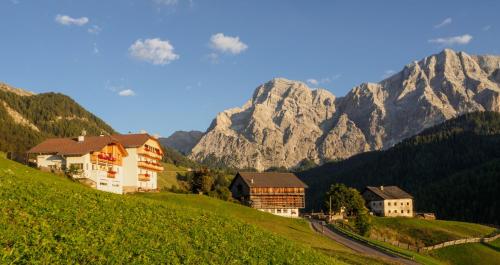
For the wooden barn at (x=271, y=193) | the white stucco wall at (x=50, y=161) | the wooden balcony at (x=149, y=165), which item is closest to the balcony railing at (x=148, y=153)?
the wooden balcony at (x=149, y=165)

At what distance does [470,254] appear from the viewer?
10069cm

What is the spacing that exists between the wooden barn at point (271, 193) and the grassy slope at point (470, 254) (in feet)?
157

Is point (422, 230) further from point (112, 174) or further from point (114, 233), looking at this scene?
point (114, 233)

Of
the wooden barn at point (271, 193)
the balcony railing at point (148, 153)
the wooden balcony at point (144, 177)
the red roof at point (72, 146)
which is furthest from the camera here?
the wooden barn at point (271, 193)

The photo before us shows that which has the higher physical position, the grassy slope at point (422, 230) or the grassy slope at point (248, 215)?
the grassy slope at point (248, 215)

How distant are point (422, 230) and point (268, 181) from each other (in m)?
44.2

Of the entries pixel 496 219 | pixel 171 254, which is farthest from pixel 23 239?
pixel 496 219

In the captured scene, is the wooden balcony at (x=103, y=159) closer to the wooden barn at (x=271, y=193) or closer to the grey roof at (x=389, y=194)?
the wooden barn at (x=271, y=193)

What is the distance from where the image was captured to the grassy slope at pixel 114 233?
23.0 metres

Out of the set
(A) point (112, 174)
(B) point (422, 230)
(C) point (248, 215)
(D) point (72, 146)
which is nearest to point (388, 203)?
(B) point (422, 230)

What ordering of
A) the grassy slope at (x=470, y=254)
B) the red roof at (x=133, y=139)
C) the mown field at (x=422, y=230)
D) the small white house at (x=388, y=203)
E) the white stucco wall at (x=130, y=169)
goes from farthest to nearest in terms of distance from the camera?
the small white house at (x=388, y=203), the mown field at (x=422, y=230), the red roof at (x=133, y=139), the white stucco wall at (x=130, y=169), the grassy slope at (x=470, y=254)

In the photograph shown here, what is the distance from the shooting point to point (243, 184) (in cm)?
14225

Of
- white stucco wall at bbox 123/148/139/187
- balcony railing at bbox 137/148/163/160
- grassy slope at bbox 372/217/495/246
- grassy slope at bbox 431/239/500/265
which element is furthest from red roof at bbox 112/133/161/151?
grassy slope at bbox 431/239/500/265

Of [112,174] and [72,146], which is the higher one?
[72,146]
